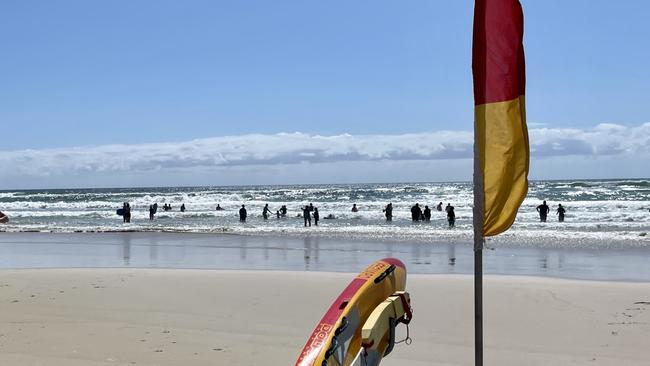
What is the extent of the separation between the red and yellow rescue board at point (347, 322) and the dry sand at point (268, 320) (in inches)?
90.9

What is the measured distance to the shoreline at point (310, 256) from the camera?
17031 millimetres

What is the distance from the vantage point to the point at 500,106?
406cm

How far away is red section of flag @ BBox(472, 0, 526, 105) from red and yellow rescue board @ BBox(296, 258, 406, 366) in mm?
1870

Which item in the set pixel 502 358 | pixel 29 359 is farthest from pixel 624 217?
pixel 29 359

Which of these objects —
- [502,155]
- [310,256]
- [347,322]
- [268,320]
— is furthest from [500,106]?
[310,256]

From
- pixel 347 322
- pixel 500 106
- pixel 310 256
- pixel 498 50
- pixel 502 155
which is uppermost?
pixel 498 50

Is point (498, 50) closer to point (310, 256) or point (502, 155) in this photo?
point (502, 155)

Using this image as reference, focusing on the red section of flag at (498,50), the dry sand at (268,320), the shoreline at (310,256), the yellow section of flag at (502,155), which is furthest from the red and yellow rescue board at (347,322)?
the shoreline at (310,256)

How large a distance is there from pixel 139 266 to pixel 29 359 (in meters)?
10.6

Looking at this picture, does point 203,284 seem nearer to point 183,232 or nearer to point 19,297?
point 19,297

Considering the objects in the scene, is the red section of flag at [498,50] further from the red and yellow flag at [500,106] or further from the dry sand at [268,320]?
the dry sand at [268,320]

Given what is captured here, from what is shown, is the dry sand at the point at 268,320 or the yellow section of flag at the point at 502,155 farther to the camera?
the dry sand at the point at 268,320

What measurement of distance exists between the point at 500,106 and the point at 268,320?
6601 millimetres

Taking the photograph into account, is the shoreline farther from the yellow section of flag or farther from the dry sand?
the yellow section of flag
